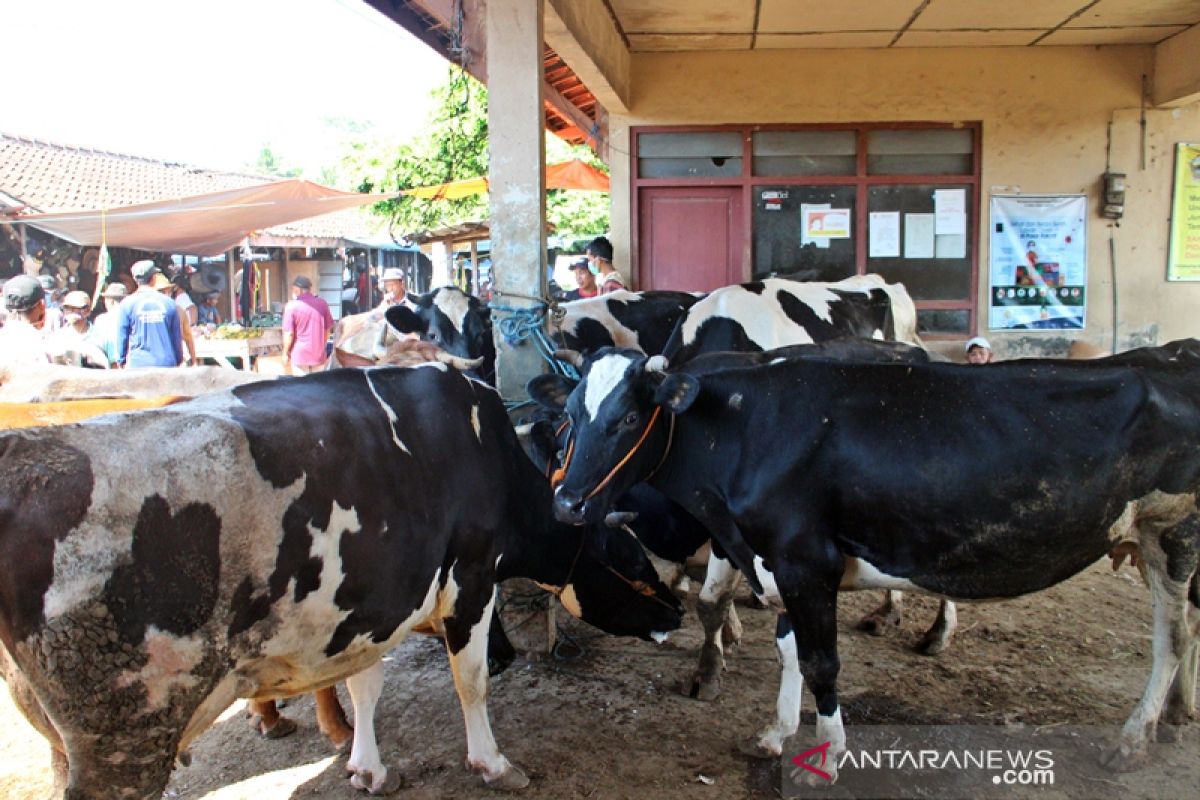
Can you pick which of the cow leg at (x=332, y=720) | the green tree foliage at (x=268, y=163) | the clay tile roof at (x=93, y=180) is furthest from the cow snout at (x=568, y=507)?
the green tree foliage at (x=268, y=163)

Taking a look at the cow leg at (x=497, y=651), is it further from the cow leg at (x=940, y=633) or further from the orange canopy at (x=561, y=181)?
the orange canopy at (x=561, y=181)

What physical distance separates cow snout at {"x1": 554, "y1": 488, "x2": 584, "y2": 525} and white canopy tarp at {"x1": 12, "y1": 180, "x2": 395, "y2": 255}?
8.59 meters

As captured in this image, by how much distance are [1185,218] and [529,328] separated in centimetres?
724

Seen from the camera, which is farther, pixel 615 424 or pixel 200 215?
pixel 200 215

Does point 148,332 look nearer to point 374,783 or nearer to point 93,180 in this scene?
point 374,783

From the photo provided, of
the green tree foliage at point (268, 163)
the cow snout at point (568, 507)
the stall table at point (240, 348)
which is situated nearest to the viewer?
the cow snout at point (568, 507)

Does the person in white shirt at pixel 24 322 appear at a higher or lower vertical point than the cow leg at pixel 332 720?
higher

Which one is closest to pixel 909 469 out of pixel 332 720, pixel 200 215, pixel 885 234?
pixel 332 720

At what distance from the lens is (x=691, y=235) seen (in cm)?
902

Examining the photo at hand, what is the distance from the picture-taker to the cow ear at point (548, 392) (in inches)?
161

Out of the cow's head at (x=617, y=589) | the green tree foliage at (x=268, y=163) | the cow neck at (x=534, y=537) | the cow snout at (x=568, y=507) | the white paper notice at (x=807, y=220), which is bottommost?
the cow's head at (x=617, y=589)

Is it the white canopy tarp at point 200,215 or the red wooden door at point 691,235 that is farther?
the white canopy tarp at point 200,215

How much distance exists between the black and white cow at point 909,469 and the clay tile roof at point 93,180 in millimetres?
10130

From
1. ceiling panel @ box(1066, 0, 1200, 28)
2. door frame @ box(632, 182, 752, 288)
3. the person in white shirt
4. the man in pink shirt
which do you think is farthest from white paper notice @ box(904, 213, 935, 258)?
the person in white shirt
